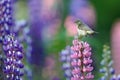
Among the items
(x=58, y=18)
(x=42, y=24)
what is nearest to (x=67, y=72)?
(x=42, y=24)

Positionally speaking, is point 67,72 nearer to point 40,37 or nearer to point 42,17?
point 40,37

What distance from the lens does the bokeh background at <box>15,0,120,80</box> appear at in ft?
18.8

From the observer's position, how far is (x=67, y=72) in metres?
4.68

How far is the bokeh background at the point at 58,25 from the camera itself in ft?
18.8

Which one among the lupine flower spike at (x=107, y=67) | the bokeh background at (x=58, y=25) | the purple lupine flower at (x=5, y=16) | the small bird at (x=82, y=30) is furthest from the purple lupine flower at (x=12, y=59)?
the bokeh background at (x=58, y=25)

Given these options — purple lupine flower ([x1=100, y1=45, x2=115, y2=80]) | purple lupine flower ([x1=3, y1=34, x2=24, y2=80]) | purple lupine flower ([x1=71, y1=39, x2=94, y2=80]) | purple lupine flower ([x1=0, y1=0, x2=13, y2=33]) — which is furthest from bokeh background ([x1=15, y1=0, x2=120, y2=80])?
purple lupine flower ([x1=71, y1=39, x2=94, y2=80])

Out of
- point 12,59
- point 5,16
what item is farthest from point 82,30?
point 5,16

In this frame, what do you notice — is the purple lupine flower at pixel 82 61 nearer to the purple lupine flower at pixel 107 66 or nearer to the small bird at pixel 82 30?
the small bird at pixel 82 30

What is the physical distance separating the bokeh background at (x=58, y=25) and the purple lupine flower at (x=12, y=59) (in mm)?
880

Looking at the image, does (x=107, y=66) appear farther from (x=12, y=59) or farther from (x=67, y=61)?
(x=12, y=59)

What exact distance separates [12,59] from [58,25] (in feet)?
10.7

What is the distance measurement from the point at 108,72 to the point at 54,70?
1228mm

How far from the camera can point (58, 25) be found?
724 cm

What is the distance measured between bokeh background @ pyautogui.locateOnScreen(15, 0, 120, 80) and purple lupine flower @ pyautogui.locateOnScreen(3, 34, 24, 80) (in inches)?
34.7
